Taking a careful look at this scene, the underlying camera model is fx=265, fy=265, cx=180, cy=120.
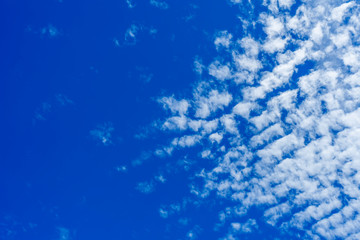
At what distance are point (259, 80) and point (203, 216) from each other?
5.10 m

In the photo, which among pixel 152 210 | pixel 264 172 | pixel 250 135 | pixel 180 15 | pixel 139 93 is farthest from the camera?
pixel 152 210

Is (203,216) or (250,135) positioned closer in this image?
(250,135)

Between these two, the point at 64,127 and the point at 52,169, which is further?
the point at 52,169

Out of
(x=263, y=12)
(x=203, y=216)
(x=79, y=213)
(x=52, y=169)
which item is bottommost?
Answer: (x=203, y=216)

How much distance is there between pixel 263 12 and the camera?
6.45 metres

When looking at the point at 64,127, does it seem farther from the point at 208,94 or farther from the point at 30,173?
the point at 208,94

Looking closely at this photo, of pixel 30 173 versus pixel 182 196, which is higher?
pixel 30 173

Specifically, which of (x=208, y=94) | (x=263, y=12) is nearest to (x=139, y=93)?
(x=208, y=94)

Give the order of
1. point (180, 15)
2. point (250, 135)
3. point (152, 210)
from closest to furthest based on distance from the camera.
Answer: point (180, 15) < point (250, 135) < point (152, 210)

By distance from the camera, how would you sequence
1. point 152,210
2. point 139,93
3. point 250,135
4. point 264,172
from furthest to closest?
point 152,210 → point 264,172 → point 250,135 → point 139,93

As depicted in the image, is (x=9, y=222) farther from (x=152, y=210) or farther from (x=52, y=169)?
(x=152, y=210)

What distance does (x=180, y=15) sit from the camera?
20.9ft

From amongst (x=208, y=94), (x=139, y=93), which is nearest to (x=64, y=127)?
(x=139, y=93)

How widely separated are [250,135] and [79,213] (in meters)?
6.22
